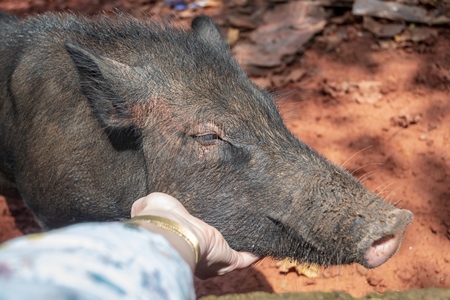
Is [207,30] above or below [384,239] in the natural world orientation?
above

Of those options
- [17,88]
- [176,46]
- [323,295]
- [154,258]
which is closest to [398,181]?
[323,295]

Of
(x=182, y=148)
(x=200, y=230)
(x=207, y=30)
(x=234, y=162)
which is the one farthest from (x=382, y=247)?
(x=207, y=30)

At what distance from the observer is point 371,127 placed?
192 inches

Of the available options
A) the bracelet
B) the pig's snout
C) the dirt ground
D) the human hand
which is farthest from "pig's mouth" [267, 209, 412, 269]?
the dirt ground

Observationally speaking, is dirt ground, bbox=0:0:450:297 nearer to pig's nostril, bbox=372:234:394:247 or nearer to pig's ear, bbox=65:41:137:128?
pig's ear, bbox=65:41:137:128

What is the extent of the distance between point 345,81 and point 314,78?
0.32m

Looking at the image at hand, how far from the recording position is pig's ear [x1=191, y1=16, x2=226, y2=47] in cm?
318

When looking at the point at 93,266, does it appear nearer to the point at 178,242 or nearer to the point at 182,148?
the point at 178,242

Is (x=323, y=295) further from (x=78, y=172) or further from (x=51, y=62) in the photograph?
(x=51, y=62)

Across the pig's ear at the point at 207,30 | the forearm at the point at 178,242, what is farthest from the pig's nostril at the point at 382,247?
the pig's ear at the point at 207,30

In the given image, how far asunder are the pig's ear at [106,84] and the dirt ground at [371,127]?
0.99 m

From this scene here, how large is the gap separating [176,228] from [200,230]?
23cm

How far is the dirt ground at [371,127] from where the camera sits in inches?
151

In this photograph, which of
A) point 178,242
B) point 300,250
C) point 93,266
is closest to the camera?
point 93,266
